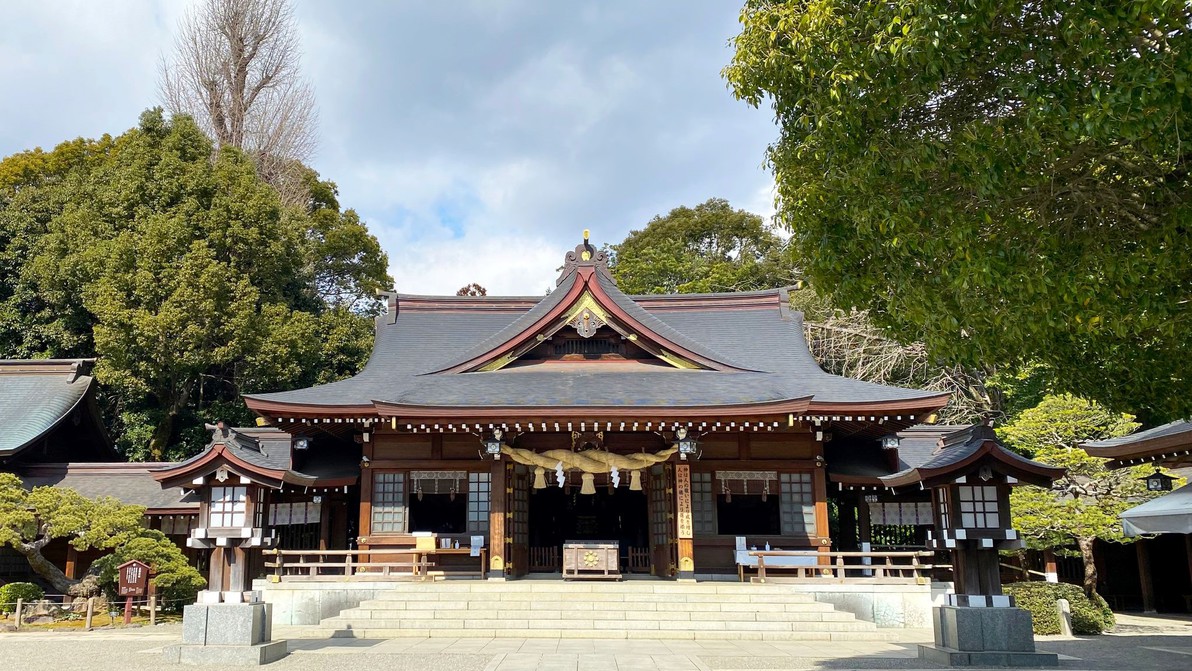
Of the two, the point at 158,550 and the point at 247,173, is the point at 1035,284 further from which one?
the point at 247,173

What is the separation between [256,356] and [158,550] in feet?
33.9

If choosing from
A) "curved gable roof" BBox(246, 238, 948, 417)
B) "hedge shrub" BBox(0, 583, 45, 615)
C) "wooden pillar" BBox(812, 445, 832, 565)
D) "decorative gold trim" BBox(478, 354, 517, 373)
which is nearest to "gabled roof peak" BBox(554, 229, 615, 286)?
"curved gable roof" BBox(246, 238, 948, 417)

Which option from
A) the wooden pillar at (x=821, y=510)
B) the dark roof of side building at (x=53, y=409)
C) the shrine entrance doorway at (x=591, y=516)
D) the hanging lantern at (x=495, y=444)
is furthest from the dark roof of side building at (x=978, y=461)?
the dark roof of side building at (x=53, y=409)

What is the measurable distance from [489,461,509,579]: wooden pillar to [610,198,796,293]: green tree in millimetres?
21602

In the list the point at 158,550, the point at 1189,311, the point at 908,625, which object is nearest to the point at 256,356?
the point at 158,550

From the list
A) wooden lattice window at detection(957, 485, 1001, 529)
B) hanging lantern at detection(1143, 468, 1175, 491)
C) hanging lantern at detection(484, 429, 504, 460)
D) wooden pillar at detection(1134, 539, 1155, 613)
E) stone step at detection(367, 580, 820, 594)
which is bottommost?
wooden pillar at detection(1134, 539, 1155, 613)

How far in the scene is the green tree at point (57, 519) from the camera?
14781 millimetres

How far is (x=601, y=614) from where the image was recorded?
13078 mm

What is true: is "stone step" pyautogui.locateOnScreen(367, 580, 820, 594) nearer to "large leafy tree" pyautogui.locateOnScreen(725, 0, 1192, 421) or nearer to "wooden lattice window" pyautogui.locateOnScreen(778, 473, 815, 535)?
"wooden lattice window" pyautogui.locateOnScreen(778, 473, 815, 535)

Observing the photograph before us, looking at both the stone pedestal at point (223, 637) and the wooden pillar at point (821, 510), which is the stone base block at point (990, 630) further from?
the stone pedestal at point (223, 637)

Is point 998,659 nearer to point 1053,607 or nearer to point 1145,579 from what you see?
point 1053,607

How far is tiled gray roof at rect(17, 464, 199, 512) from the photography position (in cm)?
1817

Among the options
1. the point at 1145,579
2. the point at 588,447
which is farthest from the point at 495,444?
the point at 1145,579

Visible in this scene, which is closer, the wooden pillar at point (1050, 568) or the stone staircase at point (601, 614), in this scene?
the stone staircase at point (601, 614)
